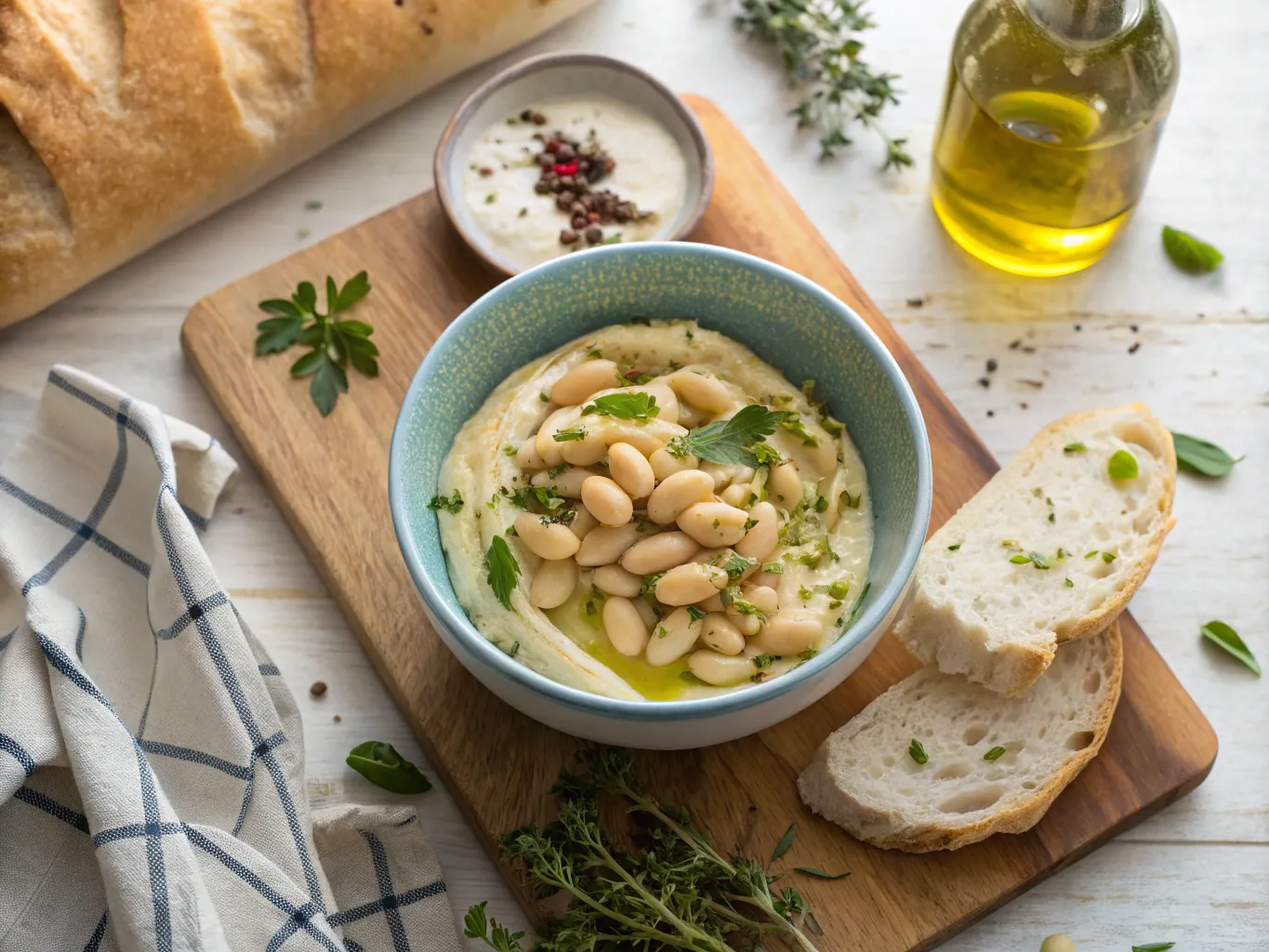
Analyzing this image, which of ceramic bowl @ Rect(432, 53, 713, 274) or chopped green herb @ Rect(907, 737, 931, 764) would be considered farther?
ceramic bowl @ Rect(432, 53, 713, 274)

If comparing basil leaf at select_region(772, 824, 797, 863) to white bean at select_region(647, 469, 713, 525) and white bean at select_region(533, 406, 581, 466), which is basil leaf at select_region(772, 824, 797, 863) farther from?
white bean at select_region(533, 406, 581, 466)

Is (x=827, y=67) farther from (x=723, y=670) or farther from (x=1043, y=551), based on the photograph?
(x=723, y=670)

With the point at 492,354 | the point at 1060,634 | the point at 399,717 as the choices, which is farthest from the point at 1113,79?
the point at 399,717

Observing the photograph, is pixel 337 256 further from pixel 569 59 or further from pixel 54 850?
pixel 54 850

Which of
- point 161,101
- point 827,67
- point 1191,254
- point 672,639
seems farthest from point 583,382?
point 1191,254

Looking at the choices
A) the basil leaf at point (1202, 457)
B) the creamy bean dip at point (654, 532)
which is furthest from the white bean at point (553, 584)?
the basil leaf at point (1202, 457)

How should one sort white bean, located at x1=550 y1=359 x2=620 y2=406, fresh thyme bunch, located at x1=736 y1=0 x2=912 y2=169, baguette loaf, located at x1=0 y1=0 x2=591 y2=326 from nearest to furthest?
white bean, located at x1=550 y1=359 x2=620 y2=406 → baguette loaf, located at x1=0 y1=0 x2=591 y2=326 → fresh thyme bunch, located at x1=736 y1=0 x2=912 y2=169

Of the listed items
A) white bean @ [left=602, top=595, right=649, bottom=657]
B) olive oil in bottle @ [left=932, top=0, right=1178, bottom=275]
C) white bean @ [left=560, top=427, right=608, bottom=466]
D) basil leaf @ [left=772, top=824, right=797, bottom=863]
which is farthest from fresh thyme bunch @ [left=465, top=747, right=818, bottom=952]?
olive oil in bottle @ [left=932, top=0, right=1178, bottom=275]
